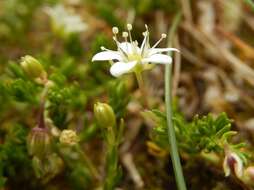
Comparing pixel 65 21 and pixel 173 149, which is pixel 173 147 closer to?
pixel 173 149

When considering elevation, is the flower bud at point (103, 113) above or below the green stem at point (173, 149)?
above

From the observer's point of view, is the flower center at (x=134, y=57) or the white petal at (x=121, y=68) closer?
the white petal at (x=121, y=68)

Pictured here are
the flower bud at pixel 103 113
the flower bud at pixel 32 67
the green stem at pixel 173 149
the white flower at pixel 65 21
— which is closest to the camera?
the green stem at pixel 173 149

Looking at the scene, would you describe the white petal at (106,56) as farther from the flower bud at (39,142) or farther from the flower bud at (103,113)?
the flower bud at (39,142)

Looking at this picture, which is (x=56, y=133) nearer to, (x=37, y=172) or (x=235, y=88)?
(x=37, y=172)

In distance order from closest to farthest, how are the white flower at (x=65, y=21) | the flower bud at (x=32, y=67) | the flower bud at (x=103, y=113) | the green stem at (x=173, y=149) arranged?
the green stem at (x=173, y=149), the flower bud at (x=103, y=113), the flower bud at (x=32, y=67), the white flower at (x=65, y=21)

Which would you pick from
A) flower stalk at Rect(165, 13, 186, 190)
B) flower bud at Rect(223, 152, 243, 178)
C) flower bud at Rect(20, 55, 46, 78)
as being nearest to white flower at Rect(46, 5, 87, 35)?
flower bud at Rect(20, 55, 46, 78)

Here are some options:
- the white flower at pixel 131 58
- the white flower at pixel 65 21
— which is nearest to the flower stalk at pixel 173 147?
the white flower at pixel 131 58

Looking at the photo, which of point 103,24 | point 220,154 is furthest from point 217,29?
point 220,154
